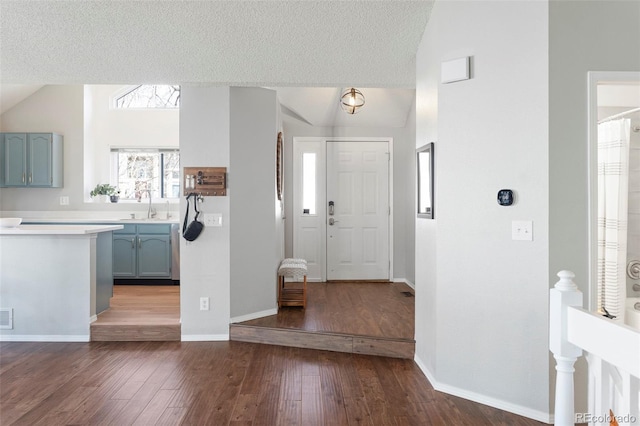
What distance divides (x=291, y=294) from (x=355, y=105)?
259 centimetres

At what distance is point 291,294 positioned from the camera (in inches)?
183

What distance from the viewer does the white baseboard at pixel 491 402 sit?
2.29 m

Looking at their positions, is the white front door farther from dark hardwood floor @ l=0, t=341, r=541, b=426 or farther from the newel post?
the newel post

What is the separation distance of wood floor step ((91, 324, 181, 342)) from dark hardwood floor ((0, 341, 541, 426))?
0.15 meters

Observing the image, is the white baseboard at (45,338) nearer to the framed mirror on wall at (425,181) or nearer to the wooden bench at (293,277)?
the wooden bench at (293,277)

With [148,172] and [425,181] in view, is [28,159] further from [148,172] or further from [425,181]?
[425,181]

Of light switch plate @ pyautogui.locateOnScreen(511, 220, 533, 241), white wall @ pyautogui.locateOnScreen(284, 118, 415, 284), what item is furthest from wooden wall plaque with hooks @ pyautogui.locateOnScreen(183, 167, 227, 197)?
light switch plate @ pyautogui.locateOnScreen(511, 220, 533, 241)

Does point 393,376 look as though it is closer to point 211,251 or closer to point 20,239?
point 211,251

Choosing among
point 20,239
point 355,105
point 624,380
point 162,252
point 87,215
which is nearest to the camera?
point 624,380

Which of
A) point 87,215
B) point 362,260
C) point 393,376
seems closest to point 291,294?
point 362,260

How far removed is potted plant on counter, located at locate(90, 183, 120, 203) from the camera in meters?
6.14

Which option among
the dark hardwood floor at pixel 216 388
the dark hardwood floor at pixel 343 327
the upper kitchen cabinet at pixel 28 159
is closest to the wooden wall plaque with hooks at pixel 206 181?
the dark hardwood floor at pixel 343 327

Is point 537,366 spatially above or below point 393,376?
above

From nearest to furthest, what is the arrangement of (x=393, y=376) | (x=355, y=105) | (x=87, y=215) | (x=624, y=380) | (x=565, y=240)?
(x=624, y=380)
(x=565, y=240)
(x=393, y=376)
(x=355, y=105)
(x=87, y=215)
